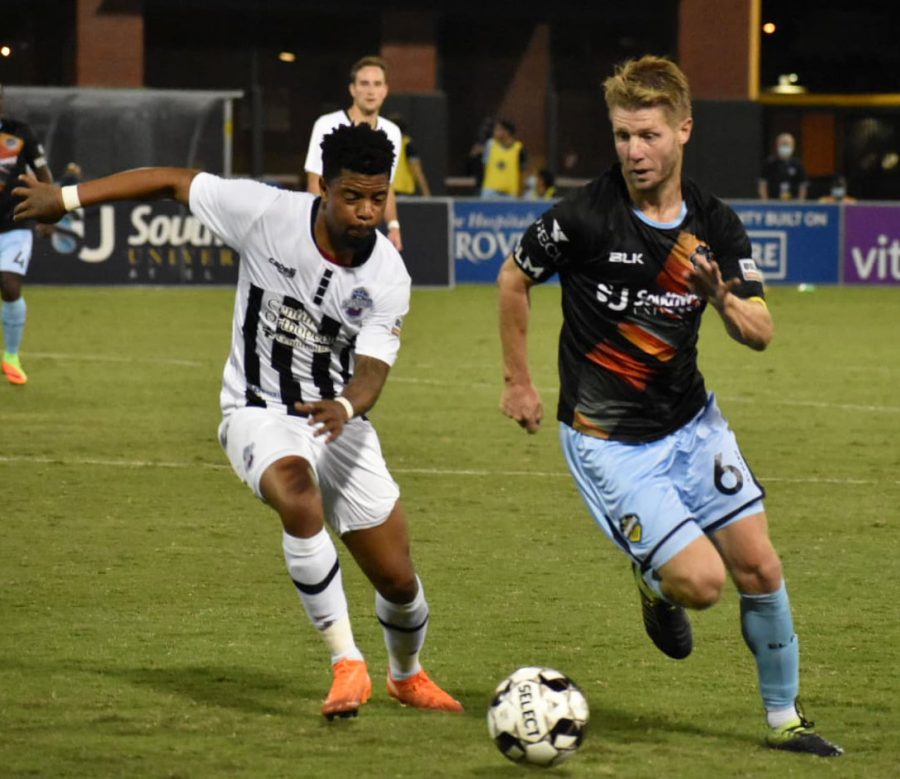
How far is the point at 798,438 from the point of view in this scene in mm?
12578

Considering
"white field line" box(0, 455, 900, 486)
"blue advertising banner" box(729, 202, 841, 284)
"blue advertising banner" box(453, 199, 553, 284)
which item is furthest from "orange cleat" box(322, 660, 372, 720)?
"blue advertising banner" box(729, 202, 841, 284)

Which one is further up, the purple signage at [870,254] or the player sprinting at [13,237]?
the player sprinting at [13,237]

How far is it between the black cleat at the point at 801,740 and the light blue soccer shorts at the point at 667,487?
60 cm

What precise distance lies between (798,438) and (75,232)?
13056mm

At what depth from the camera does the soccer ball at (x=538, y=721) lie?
17.5 feet

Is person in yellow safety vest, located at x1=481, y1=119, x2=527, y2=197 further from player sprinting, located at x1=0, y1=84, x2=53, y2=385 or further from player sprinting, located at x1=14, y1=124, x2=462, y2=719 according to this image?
player sprinting, located at x1=14, y1=124, x2=462, y2=719

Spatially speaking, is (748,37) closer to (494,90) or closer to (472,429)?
(494,90)

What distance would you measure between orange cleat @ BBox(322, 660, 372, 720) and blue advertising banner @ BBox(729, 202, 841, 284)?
2074cm

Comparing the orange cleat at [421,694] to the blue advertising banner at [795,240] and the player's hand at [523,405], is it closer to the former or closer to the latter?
the player's hand at [523,405]

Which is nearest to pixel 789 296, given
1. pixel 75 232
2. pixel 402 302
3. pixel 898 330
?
pixel 898 330

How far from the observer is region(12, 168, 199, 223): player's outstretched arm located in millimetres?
6090

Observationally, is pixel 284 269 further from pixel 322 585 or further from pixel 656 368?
pixel 656 368

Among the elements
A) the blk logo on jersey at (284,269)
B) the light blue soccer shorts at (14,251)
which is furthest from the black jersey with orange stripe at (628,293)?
the light blue soccer shorts at (14,251)

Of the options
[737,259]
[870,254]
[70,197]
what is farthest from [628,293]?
[870,254]
